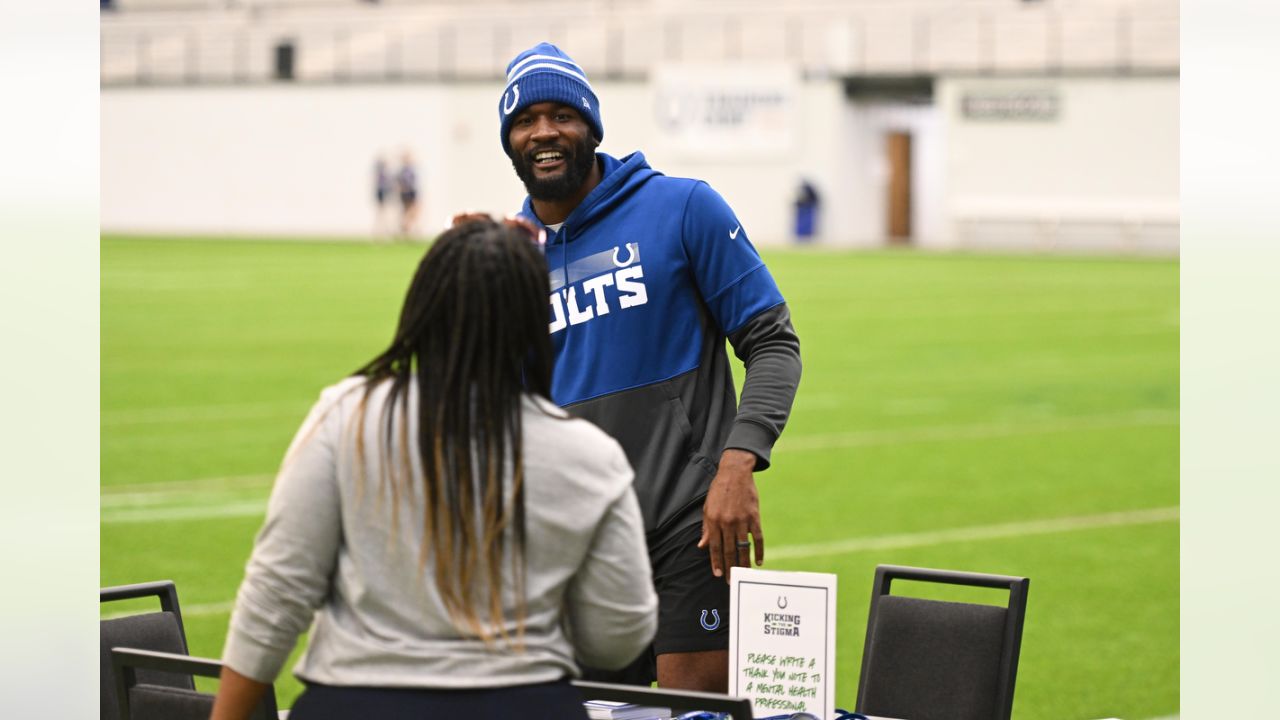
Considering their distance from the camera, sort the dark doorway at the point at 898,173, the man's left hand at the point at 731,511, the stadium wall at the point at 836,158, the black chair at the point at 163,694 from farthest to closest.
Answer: the dark doorway at the point at 898,173 → the stadium wall at the point at 836,158 → the man's left hand at the point at 731,511 → the black chair at the point at 163,694

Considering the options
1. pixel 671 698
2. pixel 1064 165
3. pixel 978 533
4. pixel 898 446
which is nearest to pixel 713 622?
pixel 671 698

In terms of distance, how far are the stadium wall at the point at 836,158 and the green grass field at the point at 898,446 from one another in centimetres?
1495

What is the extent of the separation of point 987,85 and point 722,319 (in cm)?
4056

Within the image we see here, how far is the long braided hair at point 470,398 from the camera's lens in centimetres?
239

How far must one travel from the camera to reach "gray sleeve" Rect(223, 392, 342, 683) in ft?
7.89

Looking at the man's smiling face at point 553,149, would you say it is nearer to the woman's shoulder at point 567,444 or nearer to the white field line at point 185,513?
the woman's shoulder at point 567,444

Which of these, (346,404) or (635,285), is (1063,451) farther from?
(346,404)

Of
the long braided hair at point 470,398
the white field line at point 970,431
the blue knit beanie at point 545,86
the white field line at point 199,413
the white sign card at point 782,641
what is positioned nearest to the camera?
the long braided hair at point 470,398

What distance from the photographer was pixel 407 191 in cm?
4425

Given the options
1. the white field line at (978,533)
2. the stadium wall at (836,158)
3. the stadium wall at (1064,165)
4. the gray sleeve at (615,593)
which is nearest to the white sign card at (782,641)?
the gray sleeve at (615,593)

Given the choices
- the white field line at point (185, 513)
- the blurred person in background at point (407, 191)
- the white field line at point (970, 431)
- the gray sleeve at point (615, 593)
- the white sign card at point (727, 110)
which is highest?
the white sign card at point (727, 110)

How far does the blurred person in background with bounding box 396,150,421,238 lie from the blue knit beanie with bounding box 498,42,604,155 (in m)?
40.9

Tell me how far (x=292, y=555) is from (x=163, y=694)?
A: 0.69 meters

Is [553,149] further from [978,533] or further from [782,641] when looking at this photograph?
[978,533]
